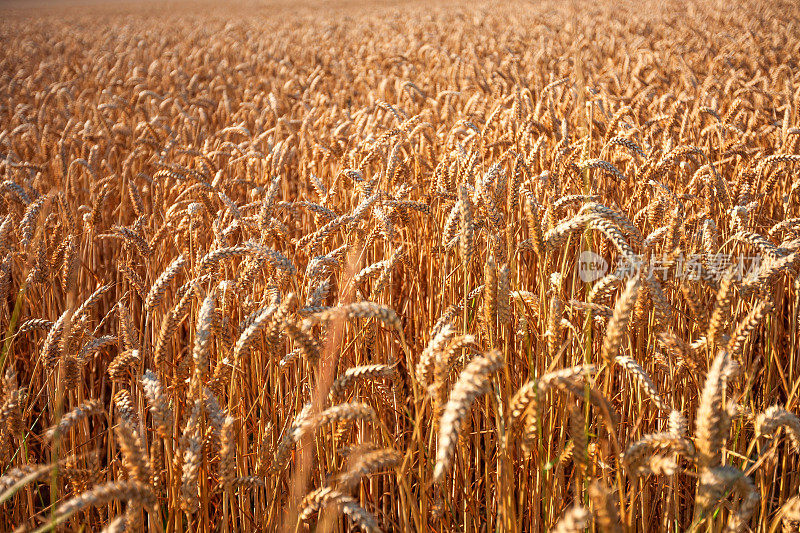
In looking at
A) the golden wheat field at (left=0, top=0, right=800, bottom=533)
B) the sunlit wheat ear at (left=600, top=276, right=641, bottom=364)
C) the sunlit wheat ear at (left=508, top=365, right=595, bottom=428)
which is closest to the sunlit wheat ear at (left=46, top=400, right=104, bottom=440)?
the golden wheat field at (left=0, top=0, right=800, bottom=533)

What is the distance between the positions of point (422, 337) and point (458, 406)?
3.00 ft

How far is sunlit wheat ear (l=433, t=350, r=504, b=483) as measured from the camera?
597 mm

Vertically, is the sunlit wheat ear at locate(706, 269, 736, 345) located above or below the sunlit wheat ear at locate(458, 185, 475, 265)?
below

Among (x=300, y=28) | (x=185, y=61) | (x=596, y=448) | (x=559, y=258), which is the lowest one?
(x=596, y=448)

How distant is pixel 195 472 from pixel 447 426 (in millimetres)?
412

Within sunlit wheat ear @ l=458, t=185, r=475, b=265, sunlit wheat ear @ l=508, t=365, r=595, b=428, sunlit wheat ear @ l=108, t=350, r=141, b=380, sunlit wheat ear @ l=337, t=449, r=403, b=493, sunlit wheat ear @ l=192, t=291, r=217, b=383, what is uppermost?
sunlit wheat ear @ l=458, t=185, r=475, b=265

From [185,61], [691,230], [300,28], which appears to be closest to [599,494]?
[691,230]

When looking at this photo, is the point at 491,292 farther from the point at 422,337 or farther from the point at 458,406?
the point at 422,337

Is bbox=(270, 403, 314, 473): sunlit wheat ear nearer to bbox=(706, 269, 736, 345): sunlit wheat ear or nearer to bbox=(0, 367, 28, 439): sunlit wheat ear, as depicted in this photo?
bbox=(0, 367, 28, 439): sunlit wheat ear

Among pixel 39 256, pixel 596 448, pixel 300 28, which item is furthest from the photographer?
pixel 300 28

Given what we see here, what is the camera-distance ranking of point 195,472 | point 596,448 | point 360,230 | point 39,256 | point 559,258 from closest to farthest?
point 195,472, point 596,448, point 39,256, point 360,230, point 559,258

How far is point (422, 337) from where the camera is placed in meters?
1.55

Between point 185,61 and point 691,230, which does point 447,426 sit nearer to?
point 691,230

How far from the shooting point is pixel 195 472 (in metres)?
0.85
